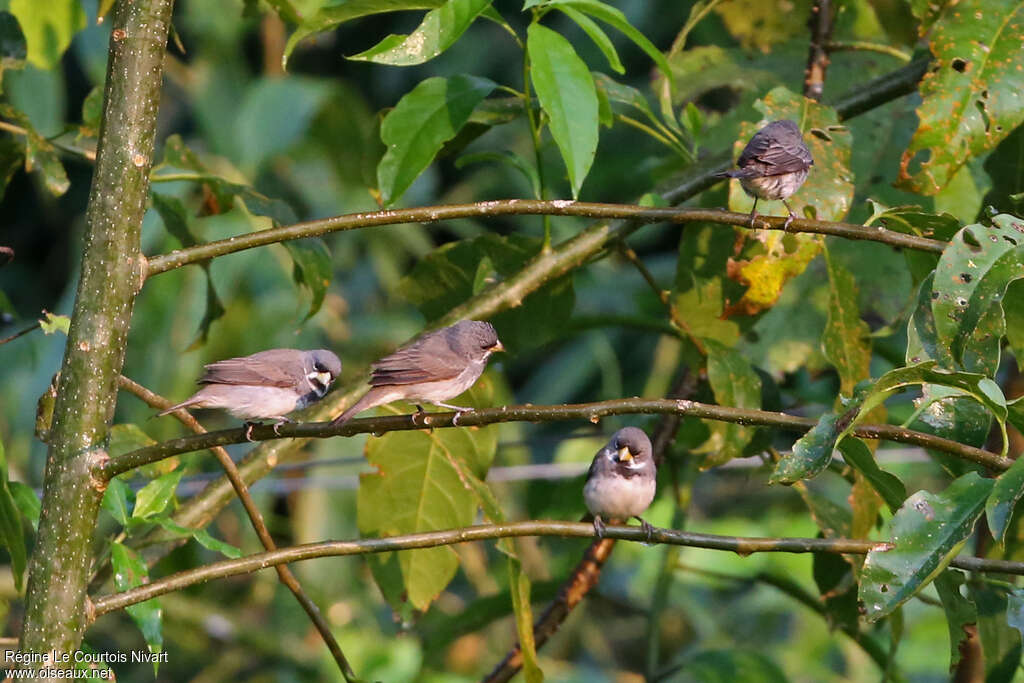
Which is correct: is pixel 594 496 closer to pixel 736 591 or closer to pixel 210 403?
pixel 210 403

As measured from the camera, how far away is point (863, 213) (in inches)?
135

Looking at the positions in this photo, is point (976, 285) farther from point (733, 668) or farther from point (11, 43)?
point (11, 43)

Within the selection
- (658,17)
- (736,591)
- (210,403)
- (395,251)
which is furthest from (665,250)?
(210,403)

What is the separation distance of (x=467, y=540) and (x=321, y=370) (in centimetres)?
150

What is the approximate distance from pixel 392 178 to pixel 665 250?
7090 millimetres

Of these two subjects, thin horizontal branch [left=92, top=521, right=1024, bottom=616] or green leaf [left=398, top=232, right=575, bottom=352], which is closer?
thin horizontal branch [left=92, top=521, right=1024, bottom=616]

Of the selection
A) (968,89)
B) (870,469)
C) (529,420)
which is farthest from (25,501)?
(968,89)

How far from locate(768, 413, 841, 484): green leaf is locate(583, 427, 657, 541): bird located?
1.74 m

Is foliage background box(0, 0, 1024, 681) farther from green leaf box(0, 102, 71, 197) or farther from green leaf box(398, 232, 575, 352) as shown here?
green leaf box(0, 102, 71, 197)

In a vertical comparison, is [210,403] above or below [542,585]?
above

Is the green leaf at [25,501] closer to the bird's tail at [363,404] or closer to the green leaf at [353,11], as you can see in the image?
the bird's tail at [363,404]

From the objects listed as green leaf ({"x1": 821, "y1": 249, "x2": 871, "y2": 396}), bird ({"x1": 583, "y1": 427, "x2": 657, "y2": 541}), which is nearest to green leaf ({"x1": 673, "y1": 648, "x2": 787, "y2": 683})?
bird ({"x1": 583, "y1": 427, "x2": 657, "y2": 541})

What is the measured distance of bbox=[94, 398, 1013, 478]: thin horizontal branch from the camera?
170cm

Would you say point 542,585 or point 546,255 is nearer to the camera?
point 546,255
